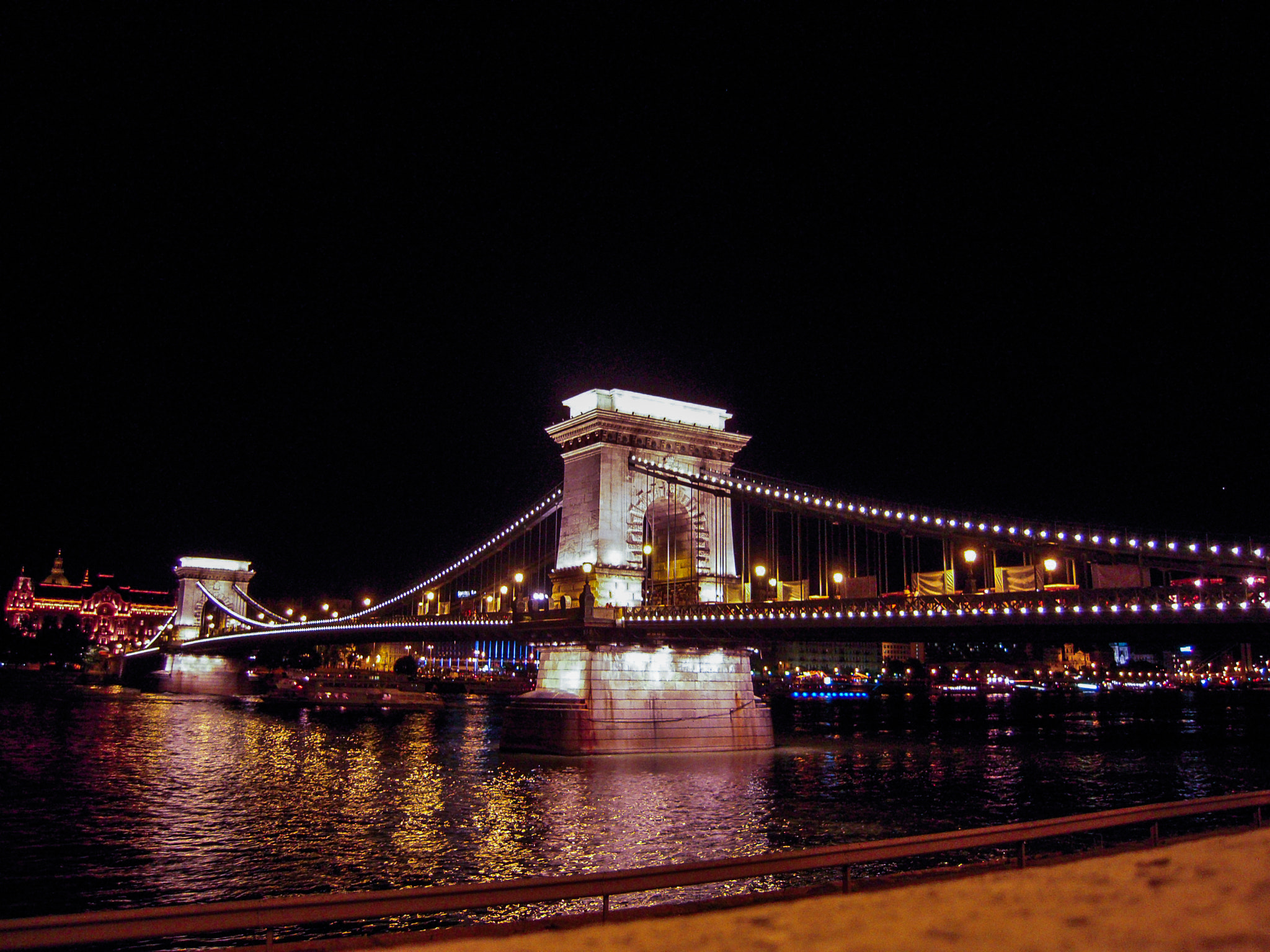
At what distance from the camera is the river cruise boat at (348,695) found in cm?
7962

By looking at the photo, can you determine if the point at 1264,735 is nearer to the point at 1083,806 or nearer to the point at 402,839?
the point at 1083,806

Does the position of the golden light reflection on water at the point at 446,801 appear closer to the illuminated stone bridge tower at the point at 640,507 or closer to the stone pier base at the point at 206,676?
the illuminated stone bridge tower at the point at 640,507

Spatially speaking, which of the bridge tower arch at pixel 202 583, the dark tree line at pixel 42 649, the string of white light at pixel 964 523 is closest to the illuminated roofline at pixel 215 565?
the bridge tower arch at pixel 202 583

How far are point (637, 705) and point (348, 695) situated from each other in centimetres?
5002

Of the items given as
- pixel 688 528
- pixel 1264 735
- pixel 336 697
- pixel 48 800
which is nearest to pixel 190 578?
pixel 336 697

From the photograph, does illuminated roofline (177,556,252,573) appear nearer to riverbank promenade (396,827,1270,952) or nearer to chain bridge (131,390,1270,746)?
chain bridge (131,390,1270,746)

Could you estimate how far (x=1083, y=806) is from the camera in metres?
27.6

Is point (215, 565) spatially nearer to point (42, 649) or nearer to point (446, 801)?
point (42, 649)

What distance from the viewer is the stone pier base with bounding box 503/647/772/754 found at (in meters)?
37.7

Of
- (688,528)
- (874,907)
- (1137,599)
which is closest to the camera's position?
(874,907)

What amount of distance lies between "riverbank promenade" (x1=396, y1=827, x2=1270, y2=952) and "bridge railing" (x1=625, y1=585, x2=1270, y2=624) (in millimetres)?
16586

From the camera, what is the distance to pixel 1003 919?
6.98 metres

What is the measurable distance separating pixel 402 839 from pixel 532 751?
1641 centimetres

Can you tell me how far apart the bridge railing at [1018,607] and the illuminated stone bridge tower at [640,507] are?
8969mm
